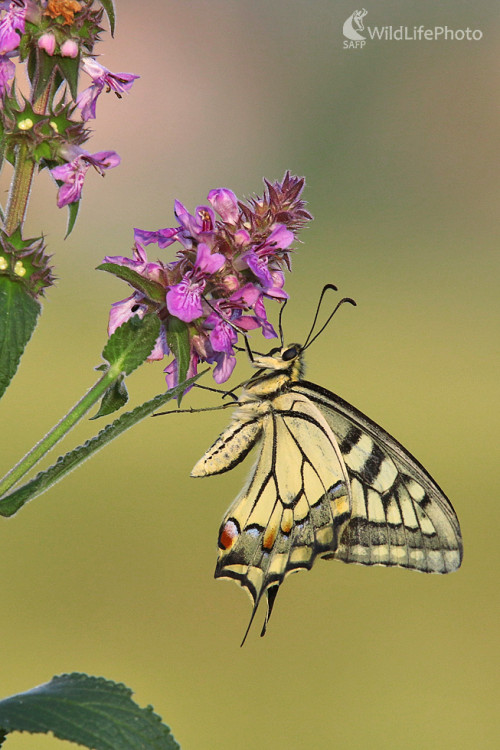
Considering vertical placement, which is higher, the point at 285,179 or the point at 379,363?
the point at 379,363

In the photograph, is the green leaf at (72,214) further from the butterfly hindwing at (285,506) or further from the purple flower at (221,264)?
the butterfly hindwing at (285,506)

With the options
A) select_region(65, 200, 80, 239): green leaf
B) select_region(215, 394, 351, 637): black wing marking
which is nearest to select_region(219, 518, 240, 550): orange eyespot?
select_region(215, 394, 351, 637): black wing marking

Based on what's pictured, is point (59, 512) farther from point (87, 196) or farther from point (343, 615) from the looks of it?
point (87, 196)

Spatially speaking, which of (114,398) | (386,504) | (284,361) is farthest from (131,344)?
(386,504)

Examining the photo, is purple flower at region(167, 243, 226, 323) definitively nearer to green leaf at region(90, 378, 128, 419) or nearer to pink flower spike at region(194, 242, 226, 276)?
pink flower spike at region(194, 242, 226, 276)

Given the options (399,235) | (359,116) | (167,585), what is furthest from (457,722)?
(359,116)

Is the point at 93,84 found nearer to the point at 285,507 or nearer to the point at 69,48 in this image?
the point at 69,48
